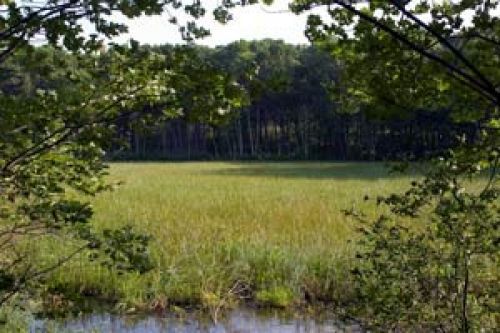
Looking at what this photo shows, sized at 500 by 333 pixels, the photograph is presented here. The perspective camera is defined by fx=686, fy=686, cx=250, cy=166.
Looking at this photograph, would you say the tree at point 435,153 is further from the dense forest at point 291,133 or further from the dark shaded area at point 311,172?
the dense forest at point 291,133

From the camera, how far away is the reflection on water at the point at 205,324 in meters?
8.74

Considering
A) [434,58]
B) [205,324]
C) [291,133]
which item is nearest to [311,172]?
[291,133]

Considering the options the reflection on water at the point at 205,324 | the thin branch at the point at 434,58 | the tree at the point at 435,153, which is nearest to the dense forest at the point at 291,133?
the reflection on water at the point at 205,324

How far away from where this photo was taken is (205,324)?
901cm

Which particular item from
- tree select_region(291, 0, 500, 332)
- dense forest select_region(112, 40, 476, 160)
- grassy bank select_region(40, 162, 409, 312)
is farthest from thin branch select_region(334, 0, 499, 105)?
dense forest select_region(112, 40, 476, 160)

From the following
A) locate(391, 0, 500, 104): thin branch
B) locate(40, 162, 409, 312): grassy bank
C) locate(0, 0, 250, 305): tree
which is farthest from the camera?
locate(40, 162, 409, 312): grassy bank

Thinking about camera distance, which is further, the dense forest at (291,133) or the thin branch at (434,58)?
the dense forest at (291,133)

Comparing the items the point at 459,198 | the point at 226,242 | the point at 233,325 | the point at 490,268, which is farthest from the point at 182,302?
the point at 459,198

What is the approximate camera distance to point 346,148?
64375 millimetres

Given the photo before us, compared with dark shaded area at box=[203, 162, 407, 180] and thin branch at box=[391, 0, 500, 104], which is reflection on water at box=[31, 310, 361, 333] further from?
dark shaded area at box=[203, 162, 407, 180]

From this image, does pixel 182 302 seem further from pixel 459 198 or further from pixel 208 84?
pixel 208 84

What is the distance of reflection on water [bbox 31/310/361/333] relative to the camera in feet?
28.7

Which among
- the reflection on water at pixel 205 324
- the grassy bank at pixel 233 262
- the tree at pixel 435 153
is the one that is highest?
the tree at pixel 435 153

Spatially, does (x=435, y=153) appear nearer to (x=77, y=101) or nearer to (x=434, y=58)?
(x=434, y=58)
